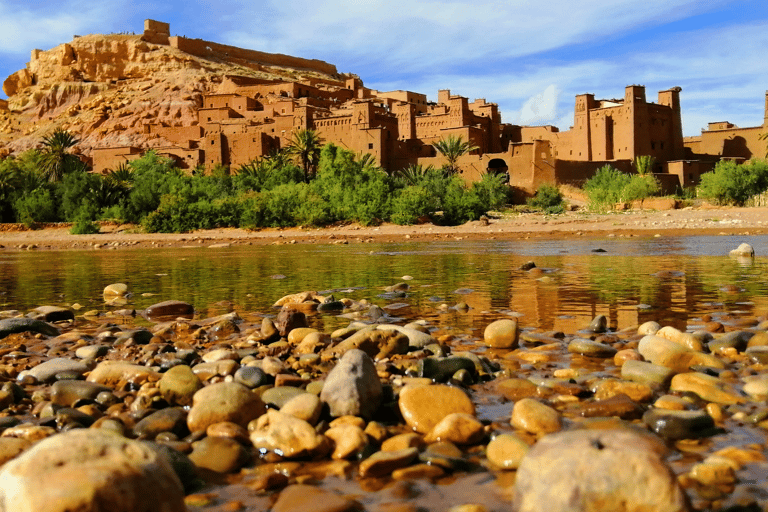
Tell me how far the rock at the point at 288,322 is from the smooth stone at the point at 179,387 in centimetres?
200

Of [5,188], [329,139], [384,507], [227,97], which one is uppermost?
[227,97]

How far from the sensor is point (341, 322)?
7.13 m

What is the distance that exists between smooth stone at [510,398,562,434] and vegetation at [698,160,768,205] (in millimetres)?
37808

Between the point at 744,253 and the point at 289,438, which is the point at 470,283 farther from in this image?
the point at 289,438

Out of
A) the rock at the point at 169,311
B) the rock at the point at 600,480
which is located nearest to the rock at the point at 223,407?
the rock at the point at 600,480

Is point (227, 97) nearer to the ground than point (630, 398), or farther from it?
farther from it

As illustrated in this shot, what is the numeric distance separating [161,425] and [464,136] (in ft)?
140

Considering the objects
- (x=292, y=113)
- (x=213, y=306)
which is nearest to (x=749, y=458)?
(x=213, y=306)

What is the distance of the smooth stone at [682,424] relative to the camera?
Answer: 3338 millimetres

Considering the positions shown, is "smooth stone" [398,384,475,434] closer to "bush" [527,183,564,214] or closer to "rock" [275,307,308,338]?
"rock" [275,307,308,338]

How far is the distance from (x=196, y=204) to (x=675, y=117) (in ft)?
110

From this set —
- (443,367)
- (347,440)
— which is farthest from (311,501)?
(443,367)

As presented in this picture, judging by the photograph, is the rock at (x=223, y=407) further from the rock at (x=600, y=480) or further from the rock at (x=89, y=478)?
the rock at (x=600, y=480)

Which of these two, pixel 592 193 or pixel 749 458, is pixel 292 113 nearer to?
pixel 592 193
